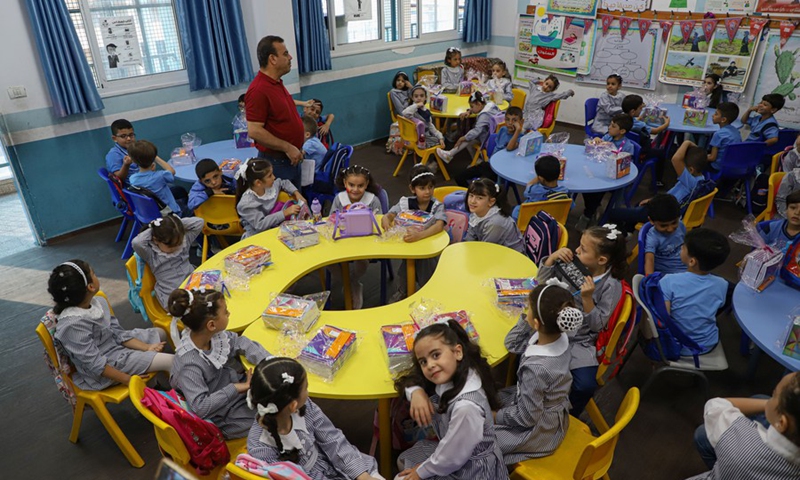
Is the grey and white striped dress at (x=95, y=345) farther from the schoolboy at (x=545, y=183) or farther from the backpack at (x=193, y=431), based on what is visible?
the schoolboy at (x=545, y=183)

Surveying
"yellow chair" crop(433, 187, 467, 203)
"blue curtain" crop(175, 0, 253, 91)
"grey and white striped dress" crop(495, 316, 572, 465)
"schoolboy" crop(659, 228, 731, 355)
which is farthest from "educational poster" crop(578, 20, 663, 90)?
"grey and white striped dress" crop(495, 316, 572, 465)

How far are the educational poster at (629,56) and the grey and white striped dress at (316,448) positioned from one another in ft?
25.0

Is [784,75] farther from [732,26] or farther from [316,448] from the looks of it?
[316,448]

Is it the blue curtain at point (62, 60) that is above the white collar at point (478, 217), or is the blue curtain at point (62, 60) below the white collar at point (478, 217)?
above

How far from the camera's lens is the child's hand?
2.12 meters

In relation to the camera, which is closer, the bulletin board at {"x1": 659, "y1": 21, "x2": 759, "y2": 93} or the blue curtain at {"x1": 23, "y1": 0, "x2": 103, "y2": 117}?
the blue curtain at {"x1": 23, "y1": 0, "x2": 103, "y2": 117}

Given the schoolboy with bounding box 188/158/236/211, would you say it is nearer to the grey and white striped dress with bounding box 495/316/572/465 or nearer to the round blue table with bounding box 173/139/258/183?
the round blue table with bounding box 173/139/258/183

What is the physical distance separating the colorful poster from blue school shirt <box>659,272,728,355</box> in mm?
6469

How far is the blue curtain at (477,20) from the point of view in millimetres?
8914

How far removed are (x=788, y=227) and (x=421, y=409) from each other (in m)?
2.92

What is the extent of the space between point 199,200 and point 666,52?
689 cm

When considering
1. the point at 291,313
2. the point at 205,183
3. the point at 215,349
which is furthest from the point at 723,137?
the point at 215,349

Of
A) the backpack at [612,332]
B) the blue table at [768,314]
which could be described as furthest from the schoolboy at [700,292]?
the backpack at [612,332]

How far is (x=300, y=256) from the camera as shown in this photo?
3252 millimetres
